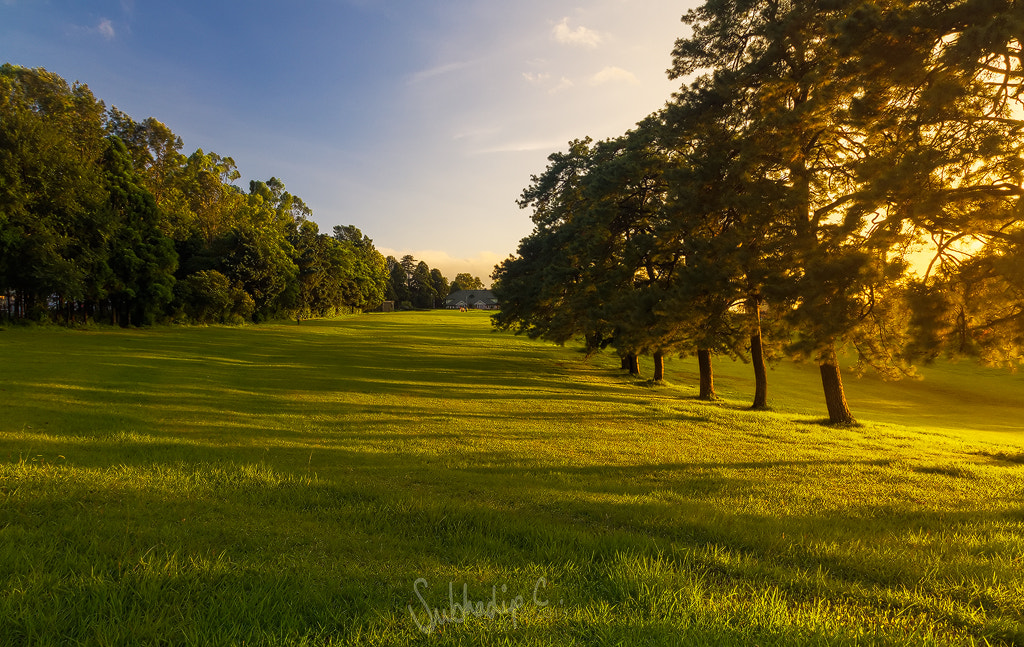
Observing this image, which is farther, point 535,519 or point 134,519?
point 535,519

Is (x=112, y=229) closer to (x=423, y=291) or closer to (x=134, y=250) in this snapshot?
(x=134, y=250)

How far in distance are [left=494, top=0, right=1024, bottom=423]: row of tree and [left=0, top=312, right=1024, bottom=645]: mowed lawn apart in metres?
3.44

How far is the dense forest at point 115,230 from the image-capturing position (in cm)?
3225

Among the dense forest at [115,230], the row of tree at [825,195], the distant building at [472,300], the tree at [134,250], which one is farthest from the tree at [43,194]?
the distant building at [472,300]

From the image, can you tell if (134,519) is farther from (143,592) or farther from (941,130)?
(941,130)

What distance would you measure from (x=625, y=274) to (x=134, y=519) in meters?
17.9

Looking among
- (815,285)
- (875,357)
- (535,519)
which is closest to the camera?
(535,519)

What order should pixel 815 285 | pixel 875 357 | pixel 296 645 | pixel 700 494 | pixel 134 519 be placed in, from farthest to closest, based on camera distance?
pixel 875 357 → pixel 815 285 → pixel 700 494 → pixel 134 519 → pixel 296 645

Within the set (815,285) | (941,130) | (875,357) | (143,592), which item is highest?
(941,130)

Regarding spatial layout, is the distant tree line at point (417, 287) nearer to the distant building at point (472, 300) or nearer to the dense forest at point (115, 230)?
the distant building at point (472, 300)

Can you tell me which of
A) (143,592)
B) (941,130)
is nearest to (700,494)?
(143,592)

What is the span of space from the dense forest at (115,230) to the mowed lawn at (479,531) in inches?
1156

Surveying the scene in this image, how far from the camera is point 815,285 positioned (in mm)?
10422

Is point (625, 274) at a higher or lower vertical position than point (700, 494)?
higher
